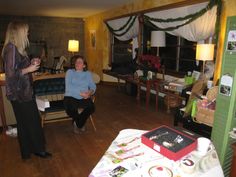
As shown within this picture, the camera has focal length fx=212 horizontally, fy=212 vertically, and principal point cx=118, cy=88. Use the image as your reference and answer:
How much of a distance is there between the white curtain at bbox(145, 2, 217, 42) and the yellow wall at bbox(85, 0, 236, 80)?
7.0 inches

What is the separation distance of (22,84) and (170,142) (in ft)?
5.33

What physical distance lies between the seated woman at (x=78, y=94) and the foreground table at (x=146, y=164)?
179 cm

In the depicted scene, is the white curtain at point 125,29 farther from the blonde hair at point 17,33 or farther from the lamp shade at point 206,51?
the blonde hair at point 17,33

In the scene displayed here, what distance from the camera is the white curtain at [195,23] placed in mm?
3424

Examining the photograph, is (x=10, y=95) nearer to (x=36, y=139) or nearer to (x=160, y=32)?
(x=36, y=139)

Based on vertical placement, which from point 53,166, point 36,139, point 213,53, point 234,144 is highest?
point 213,53

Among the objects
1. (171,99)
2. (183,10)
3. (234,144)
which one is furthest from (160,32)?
(234,144)

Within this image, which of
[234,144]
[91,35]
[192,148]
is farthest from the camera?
[91,35]

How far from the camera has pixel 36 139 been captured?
243cm

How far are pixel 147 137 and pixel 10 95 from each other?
1.53 metres

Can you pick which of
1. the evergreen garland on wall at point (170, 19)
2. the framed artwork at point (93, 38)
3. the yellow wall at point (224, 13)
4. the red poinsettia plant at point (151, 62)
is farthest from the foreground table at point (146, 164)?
the framed artwork at point (93, 38)

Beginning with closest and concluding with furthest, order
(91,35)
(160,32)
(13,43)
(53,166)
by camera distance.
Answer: (13,43), (53,166), (160,32), (91,35)

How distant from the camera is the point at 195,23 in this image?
3.67 m

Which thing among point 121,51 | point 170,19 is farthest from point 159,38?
point 121,51
